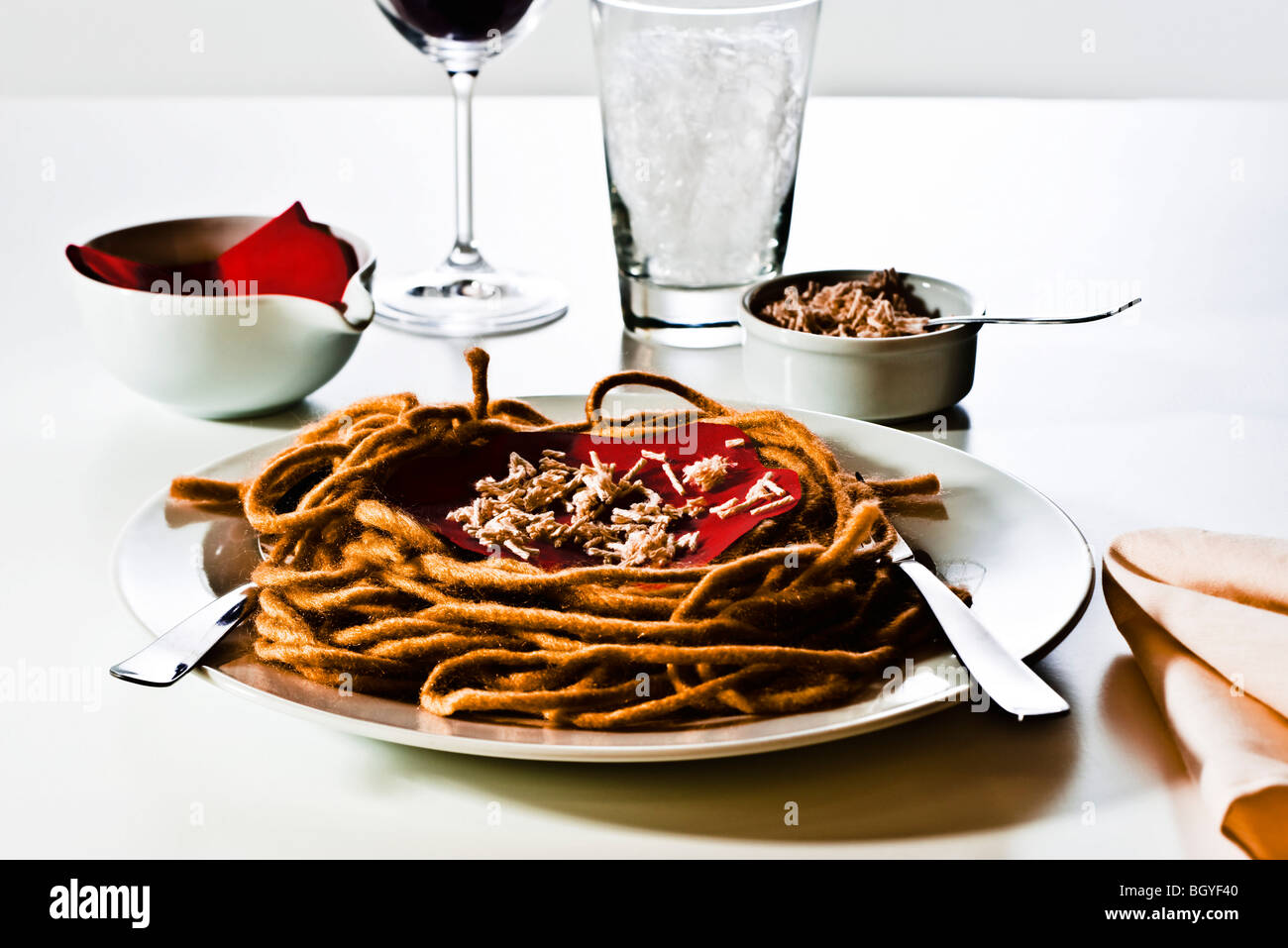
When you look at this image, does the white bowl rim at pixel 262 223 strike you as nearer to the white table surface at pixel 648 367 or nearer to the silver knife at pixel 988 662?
the white table surface at pixel 648 367

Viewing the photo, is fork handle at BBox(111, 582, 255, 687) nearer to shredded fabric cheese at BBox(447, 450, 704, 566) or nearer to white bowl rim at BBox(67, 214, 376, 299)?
shredded fabric cheese at BBox(447, 450, 704, 566)

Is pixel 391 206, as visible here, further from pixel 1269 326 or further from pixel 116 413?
pixel 1269 326

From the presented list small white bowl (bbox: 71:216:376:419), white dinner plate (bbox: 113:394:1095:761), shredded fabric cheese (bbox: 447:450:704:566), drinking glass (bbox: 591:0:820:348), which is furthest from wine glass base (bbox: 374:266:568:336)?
shredded fabric cheese (bbox: 447:450:704:566)

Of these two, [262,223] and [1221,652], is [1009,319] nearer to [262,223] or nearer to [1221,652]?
[1221,652]

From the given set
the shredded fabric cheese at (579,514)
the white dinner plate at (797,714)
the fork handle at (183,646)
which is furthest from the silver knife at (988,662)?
the fork handle at (183,646)

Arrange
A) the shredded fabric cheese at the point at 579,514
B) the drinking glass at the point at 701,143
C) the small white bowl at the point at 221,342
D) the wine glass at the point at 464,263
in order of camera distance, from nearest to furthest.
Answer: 1. the shredded fabric cheese at the point at 579,514
2. the small white bowl at the point at 221,342
3. the drinking glass at the point at 701,143
4. the wine glass at the point at 464,263

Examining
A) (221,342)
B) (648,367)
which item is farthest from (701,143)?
(221,342)
